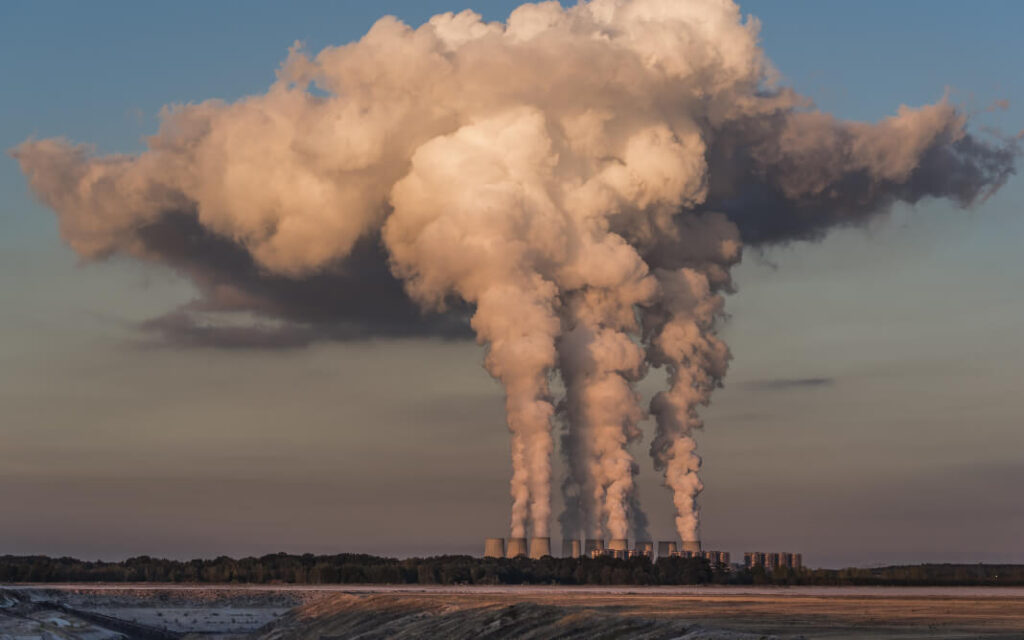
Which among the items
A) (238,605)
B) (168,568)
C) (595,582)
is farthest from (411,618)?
(168,568)

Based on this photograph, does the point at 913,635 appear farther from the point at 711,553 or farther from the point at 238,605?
the point at 711,553

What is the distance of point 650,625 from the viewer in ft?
164

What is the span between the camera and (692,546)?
6088 inches

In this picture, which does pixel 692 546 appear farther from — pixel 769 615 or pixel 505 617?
pixel 505 617

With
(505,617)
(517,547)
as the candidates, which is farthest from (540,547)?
(505,617)

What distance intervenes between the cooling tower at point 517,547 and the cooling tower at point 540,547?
3.68 ft

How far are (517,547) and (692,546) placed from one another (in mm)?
21456

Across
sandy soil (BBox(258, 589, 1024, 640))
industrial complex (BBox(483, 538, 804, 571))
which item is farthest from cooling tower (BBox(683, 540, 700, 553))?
sandy soil (BBox(258, 589, 1024, 640))

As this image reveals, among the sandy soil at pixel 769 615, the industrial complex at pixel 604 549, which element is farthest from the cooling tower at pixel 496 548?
the sandy soil at pixel 769 615

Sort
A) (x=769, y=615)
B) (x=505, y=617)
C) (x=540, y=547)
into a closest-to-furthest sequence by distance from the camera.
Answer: (x=769, y=615), (x=505, y=617), (x=540, y=547)

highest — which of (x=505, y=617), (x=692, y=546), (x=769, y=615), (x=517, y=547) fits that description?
(x=692, y=546)

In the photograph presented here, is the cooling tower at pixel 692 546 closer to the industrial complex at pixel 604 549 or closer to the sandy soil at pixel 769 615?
the industrial complex at pixel 604 549

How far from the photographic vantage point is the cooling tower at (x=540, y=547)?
143 m

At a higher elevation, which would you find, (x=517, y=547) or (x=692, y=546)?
(x=692, y=546)
